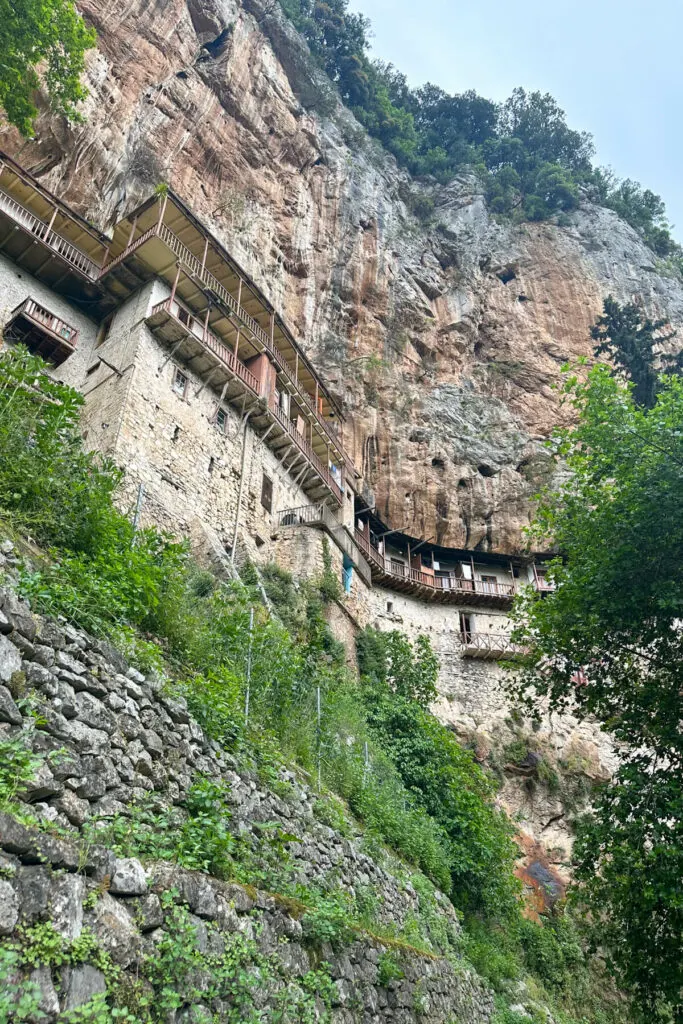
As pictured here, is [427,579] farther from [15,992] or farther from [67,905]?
[15,992]

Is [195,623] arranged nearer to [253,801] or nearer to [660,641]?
[253,801]

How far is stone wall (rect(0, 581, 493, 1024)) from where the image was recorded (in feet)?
10.1

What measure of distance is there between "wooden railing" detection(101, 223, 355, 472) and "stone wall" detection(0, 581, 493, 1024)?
1592 cm

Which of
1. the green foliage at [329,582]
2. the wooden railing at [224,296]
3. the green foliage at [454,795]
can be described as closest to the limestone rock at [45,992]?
the green foliage at [454,795]

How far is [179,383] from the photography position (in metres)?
17.8

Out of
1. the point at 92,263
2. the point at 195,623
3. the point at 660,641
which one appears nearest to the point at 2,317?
the point at 92,263

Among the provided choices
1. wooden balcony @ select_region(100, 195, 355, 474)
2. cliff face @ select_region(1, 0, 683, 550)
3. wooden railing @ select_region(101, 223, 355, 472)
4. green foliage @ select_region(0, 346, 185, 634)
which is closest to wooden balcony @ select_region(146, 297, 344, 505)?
wooden balcony @ select_region(100, 195, 355, 474)

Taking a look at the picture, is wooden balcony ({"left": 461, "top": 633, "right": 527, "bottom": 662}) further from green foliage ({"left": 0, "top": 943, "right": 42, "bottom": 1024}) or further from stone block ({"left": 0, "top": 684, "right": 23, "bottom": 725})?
green foliage ({"left": 0, "top": 943, "right": 42, "bottom": 1024})

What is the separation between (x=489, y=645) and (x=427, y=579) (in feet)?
12.7

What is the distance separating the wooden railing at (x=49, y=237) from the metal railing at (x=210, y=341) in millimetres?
2797

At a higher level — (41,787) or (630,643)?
(630,643)

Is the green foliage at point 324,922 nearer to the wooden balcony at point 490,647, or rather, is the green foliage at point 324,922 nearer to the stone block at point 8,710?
the stone block at point 8,710

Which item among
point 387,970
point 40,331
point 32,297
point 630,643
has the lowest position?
point 387,970

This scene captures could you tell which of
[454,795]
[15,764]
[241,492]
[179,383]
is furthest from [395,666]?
[15,764]
